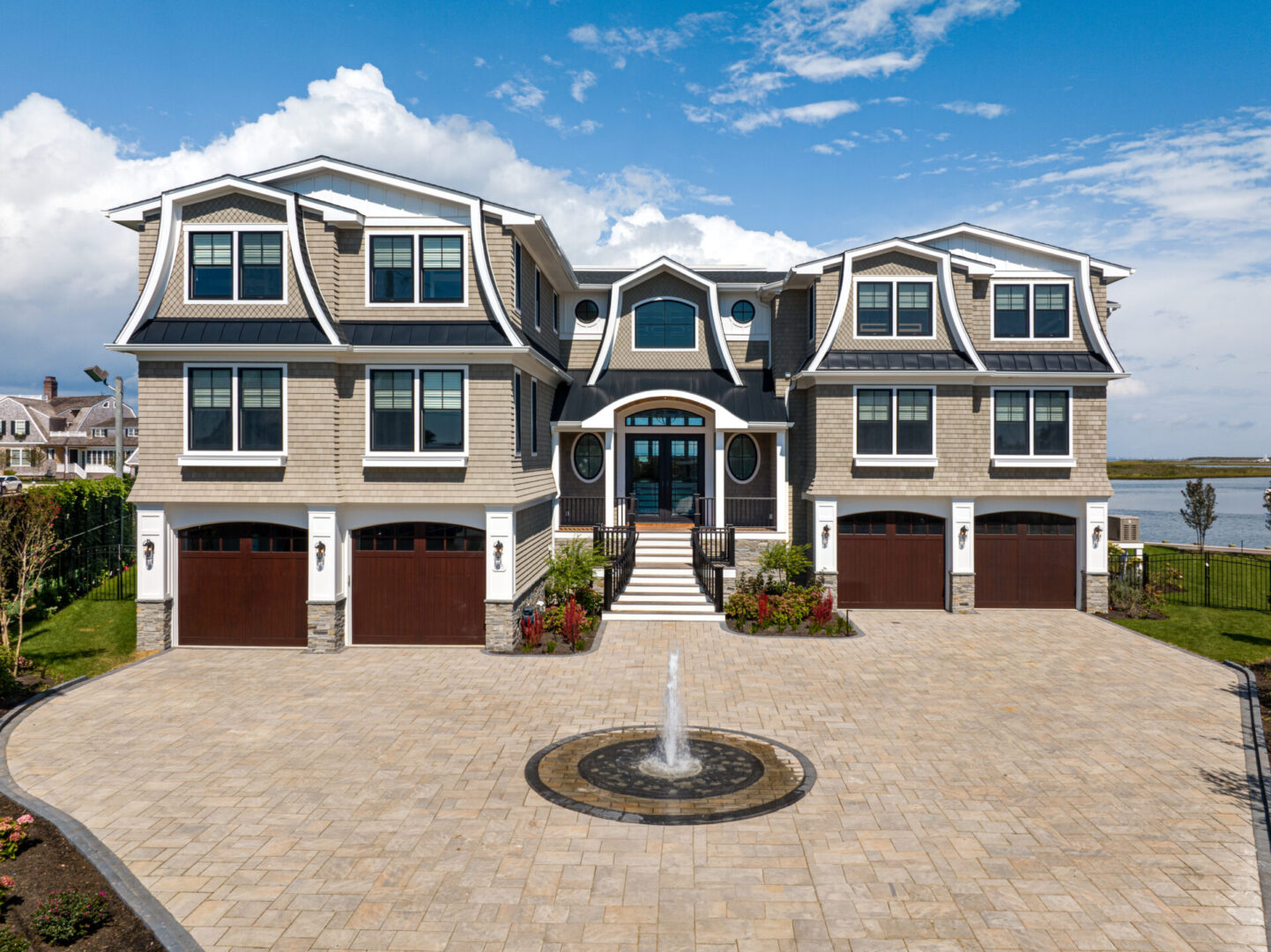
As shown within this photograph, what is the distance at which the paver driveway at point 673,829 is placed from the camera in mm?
6633

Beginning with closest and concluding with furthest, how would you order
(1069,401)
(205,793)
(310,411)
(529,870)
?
1. (529,870)
2. (205,793)
3. (310,411)
4. (1069,401)

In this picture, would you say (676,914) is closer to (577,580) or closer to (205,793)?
(205,793)

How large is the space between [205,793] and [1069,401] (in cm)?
2082

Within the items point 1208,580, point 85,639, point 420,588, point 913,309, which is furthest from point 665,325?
point 1208,580

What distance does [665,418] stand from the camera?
78.4 ft

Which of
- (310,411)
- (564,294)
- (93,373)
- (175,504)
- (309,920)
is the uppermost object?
(564,294)

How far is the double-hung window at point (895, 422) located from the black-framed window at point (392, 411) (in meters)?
11.2

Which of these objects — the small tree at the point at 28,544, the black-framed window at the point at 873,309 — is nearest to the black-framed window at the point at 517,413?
the black-framed window at the point at 873,309

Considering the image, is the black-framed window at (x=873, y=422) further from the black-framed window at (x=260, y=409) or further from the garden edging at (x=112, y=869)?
the garden edging at (x=112, y=869)

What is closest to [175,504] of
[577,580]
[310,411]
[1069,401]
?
[310,411]

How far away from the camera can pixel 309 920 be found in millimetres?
6652

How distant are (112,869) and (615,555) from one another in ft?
46.3

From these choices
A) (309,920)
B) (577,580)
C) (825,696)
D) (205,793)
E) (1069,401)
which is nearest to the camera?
(309,920)

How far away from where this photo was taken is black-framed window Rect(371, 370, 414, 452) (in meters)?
16.6
